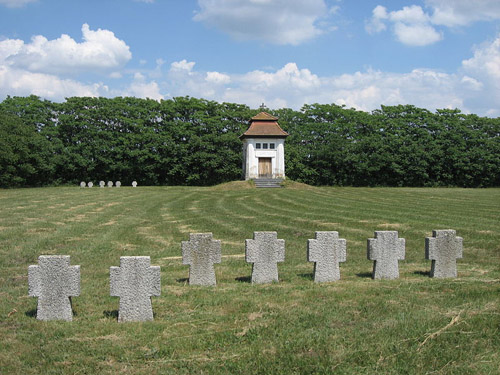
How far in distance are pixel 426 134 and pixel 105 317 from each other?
59.4 m

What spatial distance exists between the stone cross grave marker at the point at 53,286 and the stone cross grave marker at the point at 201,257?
2.06 metres

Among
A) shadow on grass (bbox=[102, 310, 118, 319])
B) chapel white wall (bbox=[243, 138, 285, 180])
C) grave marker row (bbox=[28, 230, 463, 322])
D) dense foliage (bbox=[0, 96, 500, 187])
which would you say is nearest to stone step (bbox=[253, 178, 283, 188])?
chapel white wall (bbox=[243, 138, 285, 180])

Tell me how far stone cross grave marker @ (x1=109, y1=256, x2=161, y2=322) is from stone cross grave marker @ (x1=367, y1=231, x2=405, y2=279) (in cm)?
392

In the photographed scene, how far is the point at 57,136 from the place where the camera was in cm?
5494

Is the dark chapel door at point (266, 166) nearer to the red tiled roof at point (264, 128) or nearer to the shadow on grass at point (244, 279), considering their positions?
the red tiled roof at point (264, 128)

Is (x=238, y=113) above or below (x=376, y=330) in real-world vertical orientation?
above

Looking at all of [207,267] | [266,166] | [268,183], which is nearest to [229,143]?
[266,166]

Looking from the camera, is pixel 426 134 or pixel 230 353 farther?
pixel 426 134

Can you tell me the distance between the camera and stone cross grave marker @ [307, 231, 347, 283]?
8.06 meters

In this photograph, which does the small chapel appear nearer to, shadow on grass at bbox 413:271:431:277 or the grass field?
the grass field

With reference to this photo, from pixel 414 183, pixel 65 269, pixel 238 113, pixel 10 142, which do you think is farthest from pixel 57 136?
pixel 65 269

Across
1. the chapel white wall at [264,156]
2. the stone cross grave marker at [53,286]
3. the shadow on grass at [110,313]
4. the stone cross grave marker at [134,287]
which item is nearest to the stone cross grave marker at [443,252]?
the stone cross grave marker at [134,287]

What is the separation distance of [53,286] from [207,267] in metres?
2.52

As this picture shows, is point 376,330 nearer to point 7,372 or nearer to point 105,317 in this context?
point 105,317
